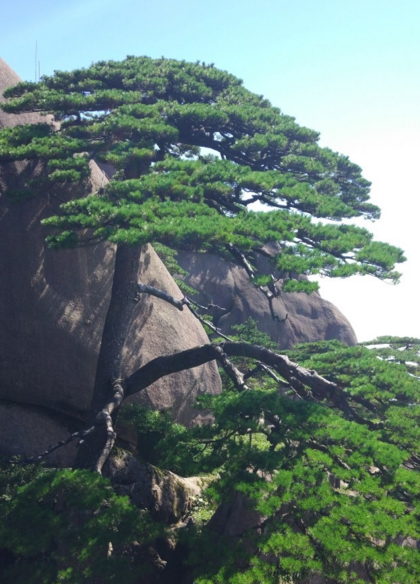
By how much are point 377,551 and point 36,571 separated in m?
4.08

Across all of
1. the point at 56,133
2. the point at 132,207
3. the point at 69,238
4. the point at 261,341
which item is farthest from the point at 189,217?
the point at 261,341

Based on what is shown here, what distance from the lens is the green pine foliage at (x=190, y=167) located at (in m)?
→ 9.02

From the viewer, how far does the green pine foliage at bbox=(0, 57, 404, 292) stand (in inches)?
355

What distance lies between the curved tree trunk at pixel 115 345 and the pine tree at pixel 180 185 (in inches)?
0.8

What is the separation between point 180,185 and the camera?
9781 mm

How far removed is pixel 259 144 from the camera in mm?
11625

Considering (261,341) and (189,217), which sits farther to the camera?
(261,341)

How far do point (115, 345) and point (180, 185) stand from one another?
3161 mm

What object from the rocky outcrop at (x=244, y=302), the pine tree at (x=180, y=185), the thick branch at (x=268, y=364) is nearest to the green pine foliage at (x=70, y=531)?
the pine tree at (x=180, y=185)

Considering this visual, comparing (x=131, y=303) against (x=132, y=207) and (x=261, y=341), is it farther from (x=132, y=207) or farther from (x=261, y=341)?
(x=261, y=341)

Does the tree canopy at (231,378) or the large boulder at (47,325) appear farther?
the large boulder at (47,325)

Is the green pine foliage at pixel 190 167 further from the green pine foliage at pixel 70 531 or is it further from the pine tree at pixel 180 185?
the green pine foliage at pixel 70 531

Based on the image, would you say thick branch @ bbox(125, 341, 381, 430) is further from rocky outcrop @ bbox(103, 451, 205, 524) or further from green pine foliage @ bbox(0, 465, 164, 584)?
green pine foliage @ bbox(0, 465, 164, 584)

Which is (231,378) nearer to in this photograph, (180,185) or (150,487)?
(150,487)
